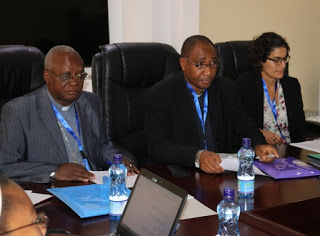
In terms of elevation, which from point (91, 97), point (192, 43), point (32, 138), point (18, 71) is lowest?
point (32, 138)

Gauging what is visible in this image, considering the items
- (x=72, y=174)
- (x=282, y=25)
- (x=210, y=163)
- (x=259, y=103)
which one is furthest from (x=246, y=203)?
(x=282, y=25)

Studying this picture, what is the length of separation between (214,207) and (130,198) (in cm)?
44

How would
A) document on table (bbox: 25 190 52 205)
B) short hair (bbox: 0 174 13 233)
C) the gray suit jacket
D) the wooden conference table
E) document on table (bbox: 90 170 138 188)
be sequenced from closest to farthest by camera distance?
short hair (bbox: 0 174 13 233)
the wooden conference table
document on table (bbox: 25 190 52 205)
document on table (bbox: 90 170 138 188)
the gray suit jacket

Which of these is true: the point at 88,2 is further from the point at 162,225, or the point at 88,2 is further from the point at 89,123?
the point at 162,225

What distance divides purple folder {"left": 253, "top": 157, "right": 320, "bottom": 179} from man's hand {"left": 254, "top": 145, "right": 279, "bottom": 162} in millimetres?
26

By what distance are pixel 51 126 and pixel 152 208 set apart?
3.89ft

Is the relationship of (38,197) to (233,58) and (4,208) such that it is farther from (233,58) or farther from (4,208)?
(233,58)

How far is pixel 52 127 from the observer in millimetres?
2713

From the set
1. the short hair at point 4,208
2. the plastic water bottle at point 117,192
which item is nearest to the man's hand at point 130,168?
the plastic water bottle at point 117,192

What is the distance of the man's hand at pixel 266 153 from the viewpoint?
2.70 m

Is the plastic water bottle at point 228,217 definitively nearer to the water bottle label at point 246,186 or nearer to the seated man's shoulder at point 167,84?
the water bottle label at point 246,186

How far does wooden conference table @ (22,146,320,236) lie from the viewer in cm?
190

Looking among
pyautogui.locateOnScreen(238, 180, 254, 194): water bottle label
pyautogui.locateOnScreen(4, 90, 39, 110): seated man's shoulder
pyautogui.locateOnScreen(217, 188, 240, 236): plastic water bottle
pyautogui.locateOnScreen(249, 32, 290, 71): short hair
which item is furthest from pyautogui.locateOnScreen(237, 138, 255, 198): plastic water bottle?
pyautogui.locateOnScreen(249, 32, 290, 71): short hair

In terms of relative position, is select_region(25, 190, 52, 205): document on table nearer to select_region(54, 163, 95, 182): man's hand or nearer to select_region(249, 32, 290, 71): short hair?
select_region(54, 163, 95, 182): man's hand
